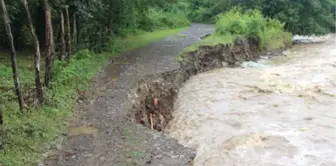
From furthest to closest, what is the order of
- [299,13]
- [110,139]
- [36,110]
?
[299,13] → [36,110] → [110,139]

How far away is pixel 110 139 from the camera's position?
750cm

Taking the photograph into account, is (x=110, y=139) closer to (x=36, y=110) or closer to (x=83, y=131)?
(x=83, y=131)

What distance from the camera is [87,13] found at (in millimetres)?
13234

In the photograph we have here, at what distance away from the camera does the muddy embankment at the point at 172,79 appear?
10602 mm

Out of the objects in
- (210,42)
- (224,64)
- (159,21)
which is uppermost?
(159,21)

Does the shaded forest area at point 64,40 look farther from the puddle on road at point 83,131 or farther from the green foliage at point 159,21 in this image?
the puddle on road at point 83,131

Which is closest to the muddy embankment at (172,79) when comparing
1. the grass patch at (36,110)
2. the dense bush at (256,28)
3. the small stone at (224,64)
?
the small stone at (224,64)

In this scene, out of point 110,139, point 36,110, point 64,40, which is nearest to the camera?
point 110,139

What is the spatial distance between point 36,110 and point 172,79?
19.2ft

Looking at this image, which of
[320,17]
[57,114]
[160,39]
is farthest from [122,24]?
[320,17]

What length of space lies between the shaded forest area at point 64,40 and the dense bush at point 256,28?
0.05 meters

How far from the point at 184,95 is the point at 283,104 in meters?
3.05

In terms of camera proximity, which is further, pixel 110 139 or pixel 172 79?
pixel 172 79

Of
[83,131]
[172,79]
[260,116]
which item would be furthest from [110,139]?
[172,79]
